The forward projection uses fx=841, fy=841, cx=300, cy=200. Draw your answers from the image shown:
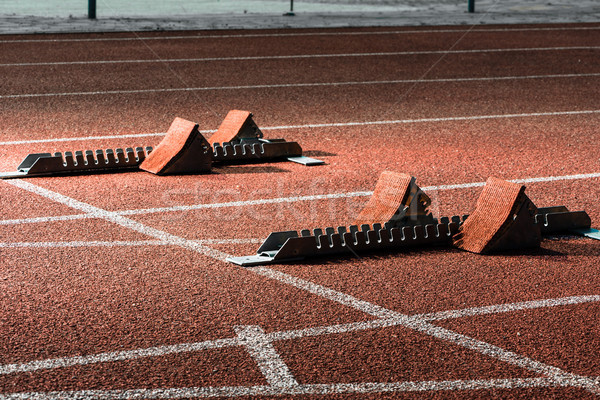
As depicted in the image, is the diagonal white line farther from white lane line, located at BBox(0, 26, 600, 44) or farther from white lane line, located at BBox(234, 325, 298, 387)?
white lane line, located at BBox(0, 26, 600, 44)

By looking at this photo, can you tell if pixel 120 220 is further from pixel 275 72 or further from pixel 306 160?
pixel 275 72

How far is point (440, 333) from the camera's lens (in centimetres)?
427

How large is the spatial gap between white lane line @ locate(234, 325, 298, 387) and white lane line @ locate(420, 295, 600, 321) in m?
0.90

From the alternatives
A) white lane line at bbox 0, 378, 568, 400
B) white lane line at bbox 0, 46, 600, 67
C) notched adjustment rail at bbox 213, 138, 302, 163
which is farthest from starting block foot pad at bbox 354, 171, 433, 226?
white lane line at bbox 0, 46, 600, 67

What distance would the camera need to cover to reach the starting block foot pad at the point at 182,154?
7398 mm

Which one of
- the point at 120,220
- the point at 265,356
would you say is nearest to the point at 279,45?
the point at 120,220

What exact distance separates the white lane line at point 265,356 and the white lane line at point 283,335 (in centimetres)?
5

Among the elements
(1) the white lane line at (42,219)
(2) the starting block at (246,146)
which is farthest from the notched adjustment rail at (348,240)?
(2) the starting block at (246,146)

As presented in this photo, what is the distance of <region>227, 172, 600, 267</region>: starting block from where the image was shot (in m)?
5.39

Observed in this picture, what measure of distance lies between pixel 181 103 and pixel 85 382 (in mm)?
7418

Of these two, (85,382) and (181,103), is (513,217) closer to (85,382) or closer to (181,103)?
(85,382)

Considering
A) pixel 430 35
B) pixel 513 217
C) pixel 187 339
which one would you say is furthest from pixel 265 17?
pixel 187 339

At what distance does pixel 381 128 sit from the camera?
9.63 m

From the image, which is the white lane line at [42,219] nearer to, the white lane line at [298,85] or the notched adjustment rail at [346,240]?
the notched adjustment rail at [346,240]
